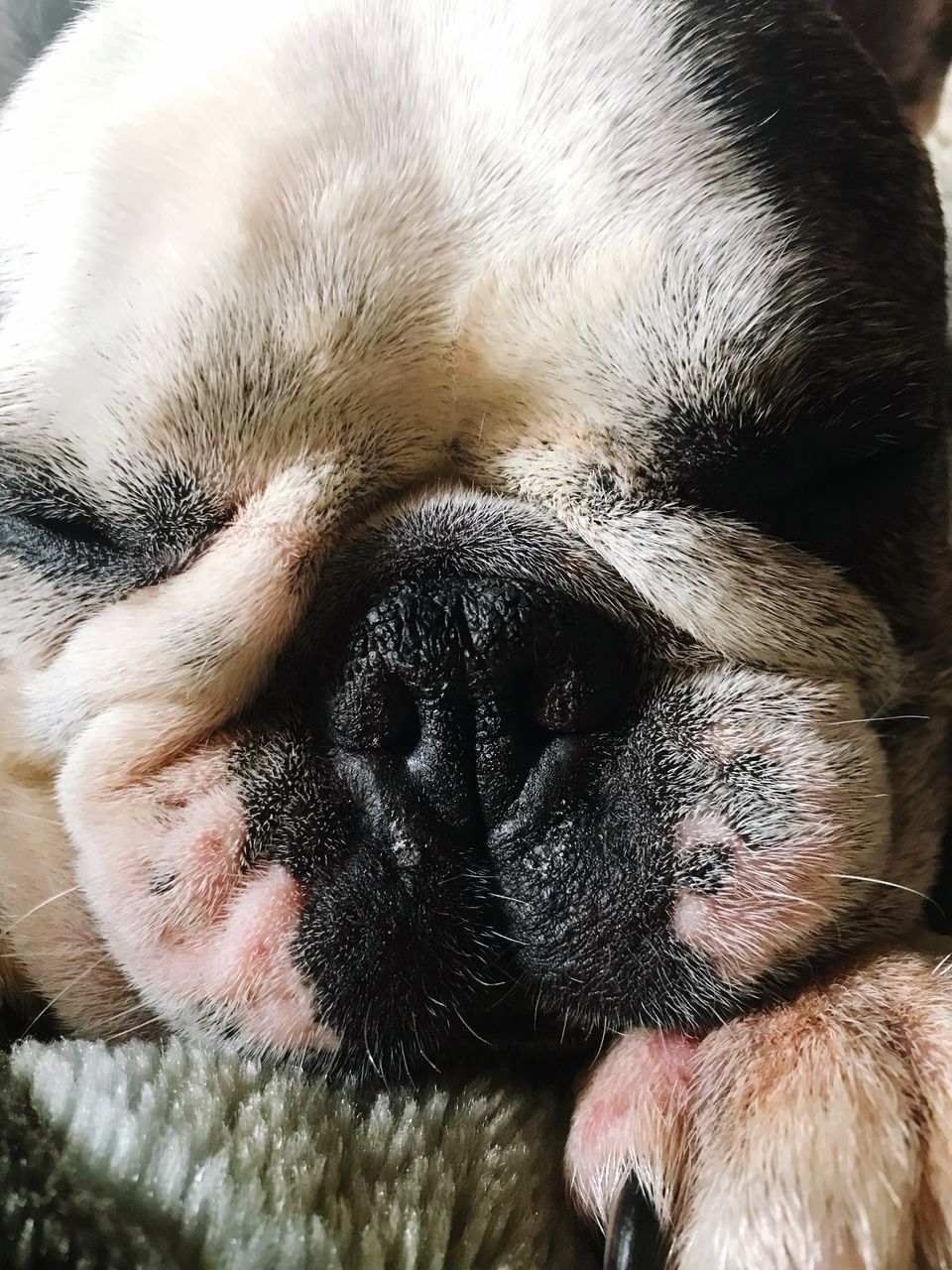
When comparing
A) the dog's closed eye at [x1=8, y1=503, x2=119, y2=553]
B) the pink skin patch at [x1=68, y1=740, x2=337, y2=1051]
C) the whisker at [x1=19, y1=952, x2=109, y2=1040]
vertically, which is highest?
the dog's closed eye at [x1=8, y1=503, x2=119, y2=553]

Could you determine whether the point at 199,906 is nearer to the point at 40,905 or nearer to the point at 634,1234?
the point at 40,905

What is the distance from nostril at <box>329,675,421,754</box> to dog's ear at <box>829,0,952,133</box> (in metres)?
0.89

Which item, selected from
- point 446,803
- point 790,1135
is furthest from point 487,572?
point 790,1135

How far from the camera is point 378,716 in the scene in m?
0.68

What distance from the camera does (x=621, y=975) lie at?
669 millimetres

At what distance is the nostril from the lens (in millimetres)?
685

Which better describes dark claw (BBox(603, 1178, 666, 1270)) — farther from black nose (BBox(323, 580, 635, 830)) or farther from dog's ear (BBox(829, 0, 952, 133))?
dog's ear (BBox(829, 0, 952, 133))

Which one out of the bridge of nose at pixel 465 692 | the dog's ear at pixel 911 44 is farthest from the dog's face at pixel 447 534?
the dog's ear at pixel 911 44

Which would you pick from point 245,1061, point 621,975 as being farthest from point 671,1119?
point 245,1061

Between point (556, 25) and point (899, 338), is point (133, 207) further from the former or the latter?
point (899, 338)

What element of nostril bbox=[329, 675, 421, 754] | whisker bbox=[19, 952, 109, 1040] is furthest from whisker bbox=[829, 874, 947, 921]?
whisker bbox=[19, 952, 109, 1040]

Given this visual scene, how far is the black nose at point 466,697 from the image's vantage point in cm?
68

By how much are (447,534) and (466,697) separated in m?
0.12

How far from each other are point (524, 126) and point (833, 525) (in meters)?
0.36
